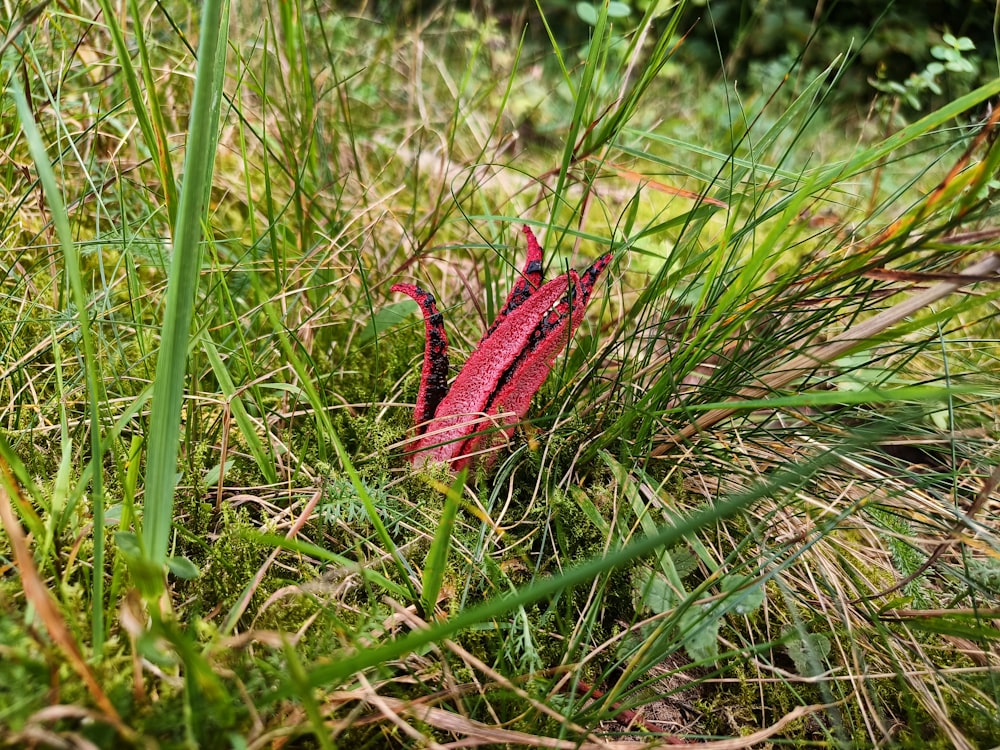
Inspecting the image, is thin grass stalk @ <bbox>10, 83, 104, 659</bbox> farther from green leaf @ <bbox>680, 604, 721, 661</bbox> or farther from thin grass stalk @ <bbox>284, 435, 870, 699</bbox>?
green leaf @ <bbox>680, 604, 721, 661</bbox>

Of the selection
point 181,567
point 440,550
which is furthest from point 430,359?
point 181,567

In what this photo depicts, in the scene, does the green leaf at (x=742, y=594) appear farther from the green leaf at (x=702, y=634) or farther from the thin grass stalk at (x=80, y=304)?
the thin grass stalk at (x=80, y=304)

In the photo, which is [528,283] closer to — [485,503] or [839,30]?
[485,503]

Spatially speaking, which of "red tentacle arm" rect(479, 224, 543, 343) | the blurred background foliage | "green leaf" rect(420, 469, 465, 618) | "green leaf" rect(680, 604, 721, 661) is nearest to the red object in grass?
"red tentacle arm" rect(479, 224, 543, 343)

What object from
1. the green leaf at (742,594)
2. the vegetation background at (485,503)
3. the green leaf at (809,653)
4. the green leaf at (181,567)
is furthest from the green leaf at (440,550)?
the green leaf at (809,653)

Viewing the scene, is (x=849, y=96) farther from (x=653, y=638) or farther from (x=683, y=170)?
(x=653, y=638)

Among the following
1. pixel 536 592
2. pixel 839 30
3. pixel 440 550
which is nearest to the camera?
pixel 536 592
